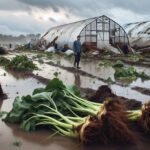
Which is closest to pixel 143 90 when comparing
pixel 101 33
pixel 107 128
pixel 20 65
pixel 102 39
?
pixel 107 128

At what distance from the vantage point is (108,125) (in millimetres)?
6598

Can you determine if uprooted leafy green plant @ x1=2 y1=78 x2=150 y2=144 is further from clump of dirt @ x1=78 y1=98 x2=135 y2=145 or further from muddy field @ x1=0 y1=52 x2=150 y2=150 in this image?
muddy field @ x1=0 y1=52 x2=150 y2=150

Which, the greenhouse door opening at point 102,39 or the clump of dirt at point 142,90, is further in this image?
the greenhouse door opening at point 102,39

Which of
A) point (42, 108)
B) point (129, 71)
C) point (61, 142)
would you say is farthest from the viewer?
point (129, 71)

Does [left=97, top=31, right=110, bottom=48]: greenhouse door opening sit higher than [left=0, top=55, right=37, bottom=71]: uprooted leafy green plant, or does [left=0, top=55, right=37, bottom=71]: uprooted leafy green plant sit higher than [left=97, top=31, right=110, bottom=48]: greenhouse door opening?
[left=97, top=31, right=110, bottom=48]: greenhouse door opening

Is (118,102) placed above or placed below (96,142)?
above

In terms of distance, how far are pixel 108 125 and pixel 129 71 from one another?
11205mm

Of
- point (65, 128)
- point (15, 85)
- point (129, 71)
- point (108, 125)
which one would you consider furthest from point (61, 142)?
point (129, 71)

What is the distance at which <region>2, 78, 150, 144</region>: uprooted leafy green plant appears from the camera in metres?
6.66

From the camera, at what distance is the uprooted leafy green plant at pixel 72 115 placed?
6.66 m

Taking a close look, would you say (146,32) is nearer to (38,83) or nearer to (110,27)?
(110,27)

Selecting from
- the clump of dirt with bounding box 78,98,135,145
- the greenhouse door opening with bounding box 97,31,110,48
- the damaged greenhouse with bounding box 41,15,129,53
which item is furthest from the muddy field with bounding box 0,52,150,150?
the greenhouse door opening with bounding box 97,31,110,48

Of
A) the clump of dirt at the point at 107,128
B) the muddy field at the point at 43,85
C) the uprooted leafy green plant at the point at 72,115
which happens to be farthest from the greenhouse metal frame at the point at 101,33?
the clump of dirt at the point at 107,128

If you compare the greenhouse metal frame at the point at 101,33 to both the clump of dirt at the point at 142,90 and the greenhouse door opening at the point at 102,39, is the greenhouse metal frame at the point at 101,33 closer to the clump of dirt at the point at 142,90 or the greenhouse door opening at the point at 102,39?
the greenhouse door opening at the point at 102,39
